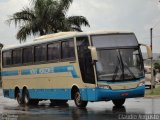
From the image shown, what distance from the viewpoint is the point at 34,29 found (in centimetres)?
4672

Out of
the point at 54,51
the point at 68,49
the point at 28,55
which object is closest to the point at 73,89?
the point at 68,49

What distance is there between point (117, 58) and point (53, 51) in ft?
14.7

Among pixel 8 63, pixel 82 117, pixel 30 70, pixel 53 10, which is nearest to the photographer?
pixel 82 117

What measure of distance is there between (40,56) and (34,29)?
1960 centimetres

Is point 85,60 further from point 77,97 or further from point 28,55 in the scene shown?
point 28,55

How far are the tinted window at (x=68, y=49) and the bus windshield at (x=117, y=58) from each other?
5.06 feet

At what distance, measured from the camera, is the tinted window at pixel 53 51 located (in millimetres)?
25433

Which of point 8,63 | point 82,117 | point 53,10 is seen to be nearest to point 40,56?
point 8,63

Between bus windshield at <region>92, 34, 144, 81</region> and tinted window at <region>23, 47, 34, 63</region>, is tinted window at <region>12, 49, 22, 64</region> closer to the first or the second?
tinted window at <region>23, 47, 34, 63</region>

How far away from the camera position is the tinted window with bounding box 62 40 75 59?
2402 centimetres

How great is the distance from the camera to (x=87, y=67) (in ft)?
75.3

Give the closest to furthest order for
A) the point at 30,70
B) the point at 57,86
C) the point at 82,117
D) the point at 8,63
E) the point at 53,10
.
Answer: the point at 82,117 → the point at 57,86 → the point at 30,70 → the point at 8,63 → the point at 53,10

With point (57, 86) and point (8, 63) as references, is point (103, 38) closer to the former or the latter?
point (57, 86)

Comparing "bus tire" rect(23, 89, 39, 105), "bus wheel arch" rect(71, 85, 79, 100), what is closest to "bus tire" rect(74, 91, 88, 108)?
"bus wheel arch" rect(71, 85, 79, 100)
